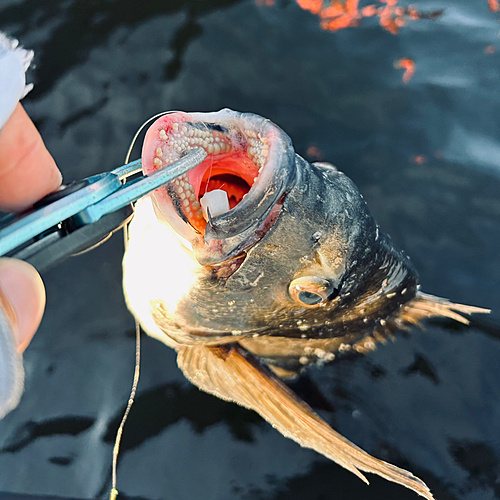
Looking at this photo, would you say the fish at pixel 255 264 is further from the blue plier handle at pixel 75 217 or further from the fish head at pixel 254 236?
the blue plier handle at pixel 75 217

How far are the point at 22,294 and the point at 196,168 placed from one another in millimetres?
973

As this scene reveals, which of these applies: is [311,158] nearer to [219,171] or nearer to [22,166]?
[219,171]

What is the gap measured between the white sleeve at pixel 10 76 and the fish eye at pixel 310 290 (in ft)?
4.41

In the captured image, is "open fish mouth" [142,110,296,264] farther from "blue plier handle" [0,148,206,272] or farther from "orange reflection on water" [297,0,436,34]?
"orange reflection on water" [297,0,436,34]

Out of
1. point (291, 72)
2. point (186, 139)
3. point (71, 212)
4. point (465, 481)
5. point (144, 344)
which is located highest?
point (71, 212)

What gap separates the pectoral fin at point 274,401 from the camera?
232 centimetres

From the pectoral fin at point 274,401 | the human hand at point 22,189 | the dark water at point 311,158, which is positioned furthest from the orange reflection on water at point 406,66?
the human hand at point 22,189

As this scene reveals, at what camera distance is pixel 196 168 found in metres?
1.88

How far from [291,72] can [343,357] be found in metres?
2.76

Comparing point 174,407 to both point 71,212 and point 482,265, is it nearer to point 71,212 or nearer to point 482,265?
point 71,212

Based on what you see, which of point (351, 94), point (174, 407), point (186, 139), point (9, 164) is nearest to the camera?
point (9, 164)

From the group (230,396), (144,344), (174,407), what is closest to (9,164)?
(230,396)

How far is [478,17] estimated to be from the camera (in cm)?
452

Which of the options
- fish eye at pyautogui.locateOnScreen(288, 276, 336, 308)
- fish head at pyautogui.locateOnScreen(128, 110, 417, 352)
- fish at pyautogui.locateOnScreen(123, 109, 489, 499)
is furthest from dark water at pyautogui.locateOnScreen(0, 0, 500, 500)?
fish eye at pyautogui.locateOnScreen(288, 276, 336, 308)
